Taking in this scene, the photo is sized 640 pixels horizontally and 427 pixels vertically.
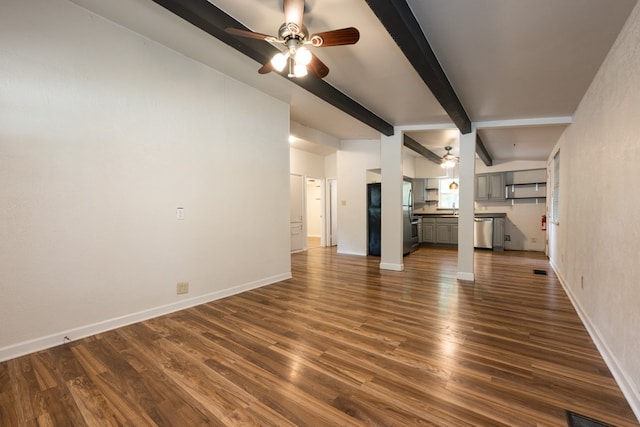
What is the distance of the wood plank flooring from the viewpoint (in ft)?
5.13

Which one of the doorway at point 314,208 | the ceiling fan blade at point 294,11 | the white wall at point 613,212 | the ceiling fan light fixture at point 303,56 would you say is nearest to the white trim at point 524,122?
the white wall at point 613,212

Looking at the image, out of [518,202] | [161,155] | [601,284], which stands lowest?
[601,284]

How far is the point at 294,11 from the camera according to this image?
203 centimetres

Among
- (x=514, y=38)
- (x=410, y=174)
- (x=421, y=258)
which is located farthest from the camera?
(x=410, y=174)

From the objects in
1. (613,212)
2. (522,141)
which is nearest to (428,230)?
(522,141)

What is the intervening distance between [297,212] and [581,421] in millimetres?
6201

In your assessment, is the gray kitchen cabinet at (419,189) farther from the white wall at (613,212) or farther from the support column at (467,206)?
the white wall at (613,212)

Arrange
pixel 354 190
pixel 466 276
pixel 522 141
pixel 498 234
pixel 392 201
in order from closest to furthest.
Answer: pixel 466 276 → pixel 392 201 → pixel 522 141 → pixel 354 190 → pixel 498 234

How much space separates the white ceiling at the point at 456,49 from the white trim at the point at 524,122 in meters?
0.09

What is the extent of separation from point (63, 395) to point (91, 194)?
1525 millimetres

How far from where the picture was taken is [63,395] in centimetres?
171

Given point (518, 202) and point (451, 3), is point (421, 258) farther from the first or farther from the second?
point (451, 3)

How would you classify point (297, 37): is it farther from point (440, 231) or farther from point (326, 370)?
point (440, 231)

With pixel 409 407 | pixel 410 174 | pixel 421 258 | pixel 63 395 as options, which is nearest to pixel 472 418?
pixel 409 407
